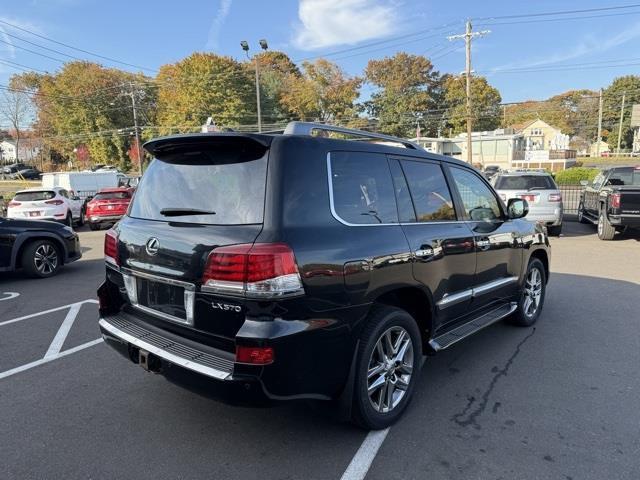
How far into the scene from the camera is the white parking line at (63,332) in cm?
461

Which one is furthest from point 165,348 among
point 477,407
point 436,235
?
point 477,407

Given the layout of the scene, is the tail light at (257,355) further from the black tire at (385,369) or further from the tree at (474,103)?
the tree at (474,103)

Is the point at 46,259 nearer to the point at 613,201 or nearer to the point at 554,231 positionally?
the point at 613,201

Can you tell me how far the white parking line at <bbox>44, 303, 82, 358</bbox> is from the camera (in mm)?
4609

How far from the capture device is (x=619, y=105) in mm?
93312

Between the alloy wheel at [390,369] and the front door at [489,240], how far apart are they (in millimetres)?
1106

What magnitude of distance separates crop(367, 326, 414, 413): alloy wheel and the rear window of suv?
10.7 m

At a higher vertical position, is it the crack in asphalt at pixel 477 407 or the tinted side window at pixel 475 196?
the tinted side window at pixel 475 196

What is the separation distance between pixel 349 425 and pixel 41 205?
15.7 m

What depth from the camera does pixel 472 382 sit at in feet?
12.6

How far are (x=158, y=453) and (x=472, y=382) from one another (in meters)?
2.46

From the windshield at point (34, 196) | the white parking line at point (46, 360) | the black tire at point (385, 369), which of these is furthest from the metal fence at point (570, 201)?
the windshield at point (34, 196)

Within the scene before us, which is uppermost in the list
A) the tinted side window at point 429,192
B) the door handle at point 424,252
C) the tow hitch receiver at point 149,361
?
the tinted side window at point 429,192

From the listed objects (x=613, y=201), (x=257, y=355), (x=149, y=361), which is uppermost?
(x=257, y=355)
